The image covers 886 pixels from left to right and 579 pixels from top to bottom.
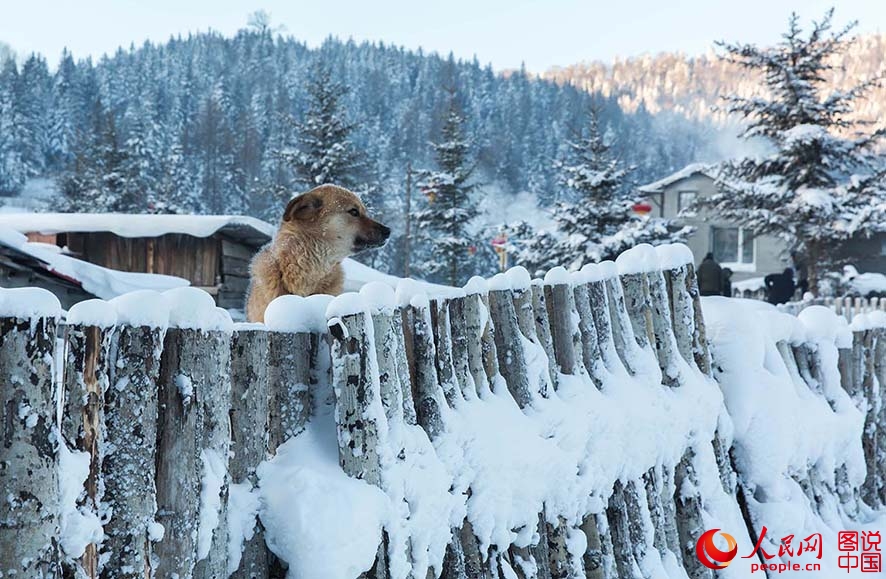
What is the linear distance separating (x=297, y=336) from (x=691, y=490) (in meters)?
2.48

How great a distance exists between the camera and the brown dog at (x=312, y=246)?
444cm

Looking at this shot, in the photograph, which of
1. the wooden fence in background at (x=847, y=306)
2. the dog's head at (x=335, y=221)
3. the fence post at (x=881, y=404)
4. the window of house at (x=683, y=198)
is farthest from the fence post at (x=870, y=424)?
the window of house at (x=683, y=198)

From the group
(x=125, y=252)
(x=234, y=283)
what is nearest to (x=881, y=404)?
(x=234, y=283)

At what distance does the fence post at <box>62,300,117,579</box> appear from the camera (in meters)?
1.49

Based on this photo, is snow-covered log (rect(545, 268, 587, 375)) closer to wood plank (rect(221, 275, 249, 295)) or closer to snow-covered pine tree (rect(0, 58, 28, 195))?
wood plank (rect(221, 275, 249, 295))

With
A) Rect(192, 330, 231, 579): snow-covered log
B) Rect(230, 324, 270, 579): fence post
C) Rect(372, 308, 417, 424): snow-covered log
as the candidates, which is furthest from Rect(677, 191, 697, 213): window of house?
Rect(192, 330, 231, 579): snow-covered log

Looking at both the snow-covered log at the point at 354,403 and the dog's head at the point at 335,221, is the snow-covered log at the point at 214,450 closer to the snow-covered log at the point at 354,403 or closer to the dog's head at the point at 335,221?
the snow-covered log at the point at 354,403

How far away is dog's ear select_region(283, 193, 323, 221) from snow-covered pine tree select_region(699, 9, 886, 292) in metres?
19.5

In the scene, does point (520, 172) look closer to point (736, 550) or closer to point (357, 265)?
point (357, 265)

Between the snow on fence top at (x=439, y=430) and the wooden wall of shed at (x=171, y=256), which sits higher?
the wooden wall of shed at (x=171, y=256)

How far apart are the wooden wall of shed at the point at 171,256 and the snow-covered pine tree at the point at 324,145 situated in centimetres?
1151

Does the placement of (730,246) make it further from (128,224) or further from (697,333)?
(697,333)

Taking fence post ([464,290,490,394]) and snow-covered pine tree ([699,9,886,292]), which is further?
snow-covered pine tree ([699,9,886,292])

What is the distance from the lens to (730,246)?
119 ft
